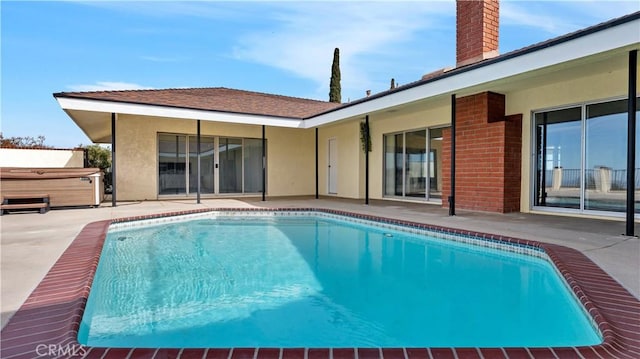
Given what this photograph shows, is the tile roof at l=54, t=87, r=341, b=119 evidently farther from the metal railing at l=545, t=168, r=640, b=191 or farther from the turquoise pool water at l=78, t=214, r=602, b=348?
the metal railing at l=545, t=168, r=640, b=191

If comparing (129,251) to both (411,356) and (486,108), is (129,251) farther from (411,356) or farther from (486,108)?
(486,108)

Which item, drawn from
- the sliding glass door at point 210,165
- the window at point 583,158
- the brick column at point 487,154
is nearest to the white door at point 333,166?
the sliding glass door at point 210,165

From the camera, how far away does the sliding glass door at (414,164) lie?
9398 millimetres

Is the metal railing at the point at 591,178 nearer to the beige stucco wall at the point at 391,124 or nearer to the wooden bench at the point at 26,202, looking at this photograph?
the beige stucco wall at the point at 391,124

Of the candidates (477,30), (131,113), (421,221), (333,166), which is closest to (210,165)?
(131,113)

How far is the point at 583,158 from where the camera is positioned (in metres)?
6.53

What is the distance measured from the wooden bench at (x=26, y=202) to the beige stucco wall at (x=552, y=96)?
10.0 m

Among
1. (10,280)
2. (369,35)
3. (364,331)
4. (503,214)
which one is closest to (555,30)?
(369,35)

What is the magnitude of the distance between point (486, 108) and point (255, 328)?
6.77 meters

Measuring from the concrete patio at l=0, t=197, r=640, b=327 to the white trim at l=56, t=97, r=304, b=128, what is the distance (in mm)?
2334

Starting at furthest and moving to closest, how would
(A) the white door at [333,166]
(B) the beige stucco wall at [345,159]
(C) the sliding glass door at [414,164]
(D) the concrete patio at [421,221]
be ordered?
(A) the white door at [333,166] < (B) the beige stucco wall at [345,159] < (C) the sliding glass door at [414,164] < (D) the concrete patio at [421,221]

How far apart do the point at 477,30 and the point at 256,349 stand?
9.54 m

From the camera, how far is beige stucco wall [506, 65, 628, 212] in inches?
236

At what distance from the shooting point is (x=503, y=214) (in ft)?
23.0
